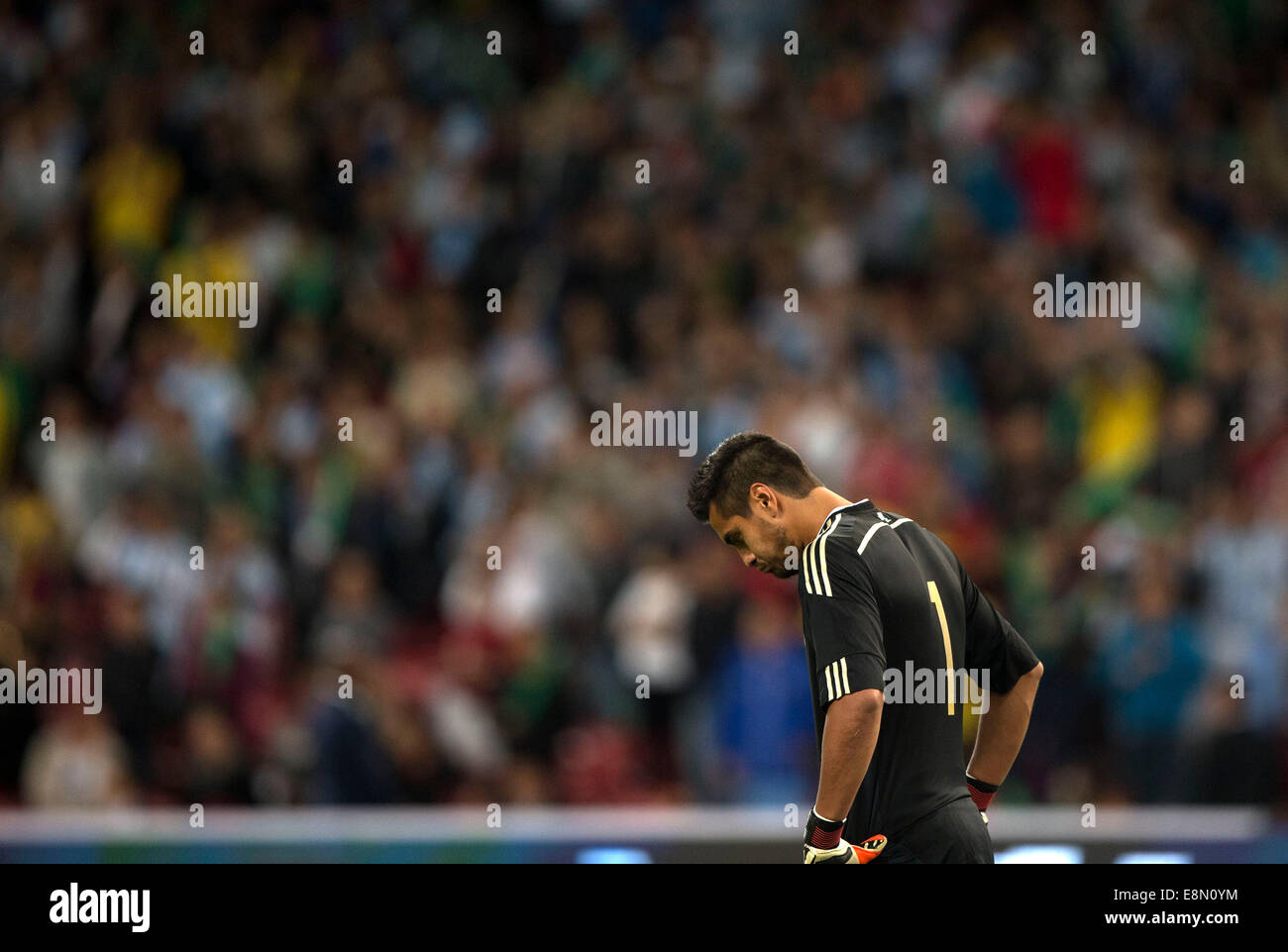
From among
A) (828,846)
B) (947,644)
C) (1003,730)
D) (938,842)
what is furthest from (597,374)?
(828,846)

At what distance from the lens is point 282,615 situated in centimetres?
952

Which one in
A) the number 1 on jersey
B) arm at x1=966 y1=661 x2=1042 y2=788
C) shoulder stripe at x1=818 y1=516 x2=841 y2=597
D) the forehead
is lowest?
arm at x1=966 y1=661 x2=1042 y2=788

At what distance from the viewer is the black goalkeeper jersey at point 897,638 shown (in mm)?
4363

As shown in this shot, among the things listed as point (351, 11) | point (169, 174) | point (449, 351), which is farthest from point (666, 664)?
point (351, 11)

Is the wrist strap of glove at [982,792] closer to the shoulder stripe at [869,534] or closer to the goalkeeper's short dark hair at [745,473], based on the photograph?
the shoulder stripe at [869,534]

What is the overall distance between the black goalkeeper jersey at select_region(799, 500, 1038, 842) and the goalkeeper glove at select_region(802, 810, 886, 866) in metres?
0.13

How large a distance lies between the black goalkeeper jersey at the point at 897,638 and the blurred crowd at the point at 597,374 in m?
4.06

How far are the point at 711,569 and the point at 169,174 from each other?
5.07m

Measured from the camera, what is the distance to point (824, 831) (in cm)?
427

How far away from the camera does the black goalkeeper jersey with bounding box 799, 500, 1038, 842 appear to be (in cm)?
436

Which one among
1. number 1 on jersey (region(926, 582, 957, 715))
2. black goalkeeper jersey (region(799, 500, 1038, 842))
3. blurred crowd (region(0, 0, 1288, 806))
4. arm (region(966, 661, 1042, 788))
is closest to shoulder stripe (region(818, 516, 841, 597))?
black goalkeeper jersey (region(799, 500, 1038, 842))

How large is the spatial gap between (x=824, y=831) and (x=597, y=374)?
6306mm

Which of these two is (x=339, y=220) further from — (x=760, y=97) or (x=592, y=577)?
(x=592, y=577)

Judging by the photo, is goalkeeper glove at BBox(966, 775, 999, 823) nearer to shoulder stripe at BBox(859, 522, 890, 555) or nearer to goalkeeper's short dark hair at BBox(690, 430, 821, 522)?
shoulder stripe at BBox(859, 522, 890, 555)
